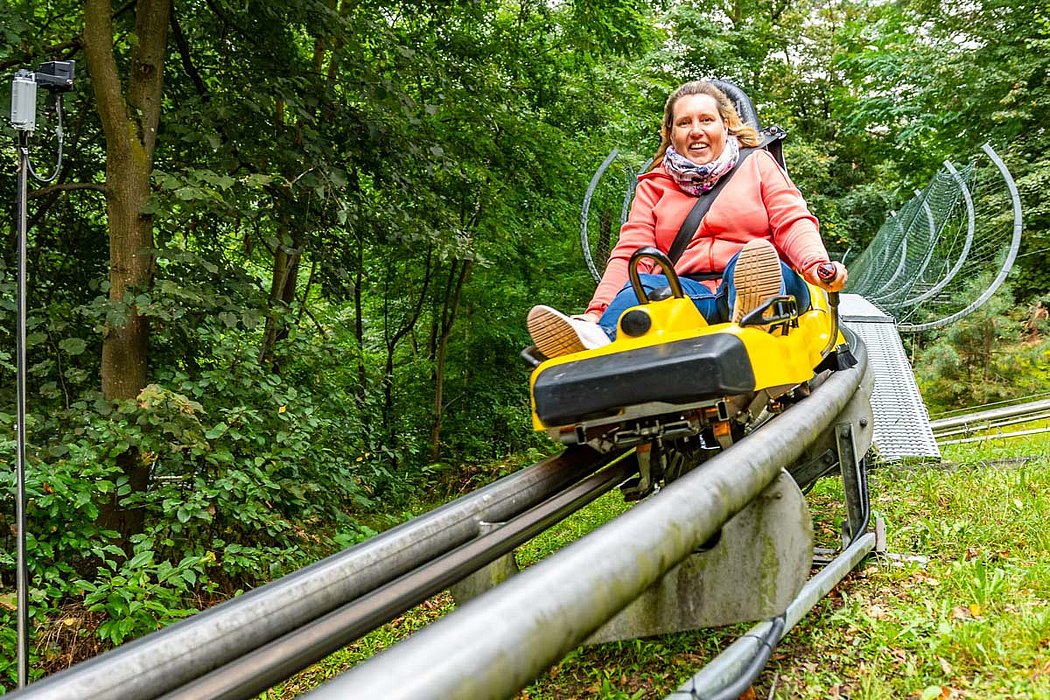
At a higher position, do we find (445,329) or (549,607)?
(549,607)

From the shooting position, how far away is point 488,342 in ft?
29.0

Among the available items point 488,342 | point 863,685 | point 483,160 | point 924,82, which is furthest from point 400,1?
point 924,82

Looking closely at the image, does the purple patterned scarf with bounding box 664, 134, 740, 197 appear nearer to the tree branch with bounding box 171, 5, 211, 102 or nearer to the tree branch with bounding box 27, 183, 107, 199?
the tree branch with bounding box 27, 183, 107, 199

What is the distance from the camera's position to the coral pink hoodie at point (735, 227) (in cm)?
256

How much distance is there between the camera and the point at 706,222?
2.65m

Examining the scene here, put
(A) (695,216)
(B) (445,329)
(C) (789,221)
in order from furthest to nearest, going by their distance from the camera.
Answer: (B) (445,329), (A) (695,216), (C) (789,221)

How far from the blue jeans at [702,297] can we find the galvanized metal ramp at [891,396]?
0.59m

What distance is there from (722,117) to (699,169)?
29 centimetres

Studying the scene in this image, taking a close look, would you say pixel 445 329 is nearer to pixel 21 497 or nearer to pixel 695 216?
pixel 695 216

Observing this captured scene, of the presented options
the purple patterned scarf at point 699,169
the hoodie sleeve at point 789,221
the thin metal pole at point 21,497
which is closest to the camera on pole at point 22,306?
the thin metal pole at point 21,497

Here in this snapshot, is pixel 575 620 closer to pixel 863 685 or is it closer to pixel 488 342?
pixel 863 685

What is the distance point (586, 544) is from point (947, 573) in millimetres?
1679

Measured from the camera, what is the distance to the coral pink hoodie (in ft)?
8.41

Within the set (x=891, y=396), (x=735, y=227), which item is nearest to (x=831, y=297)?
(x=735, y=227)
